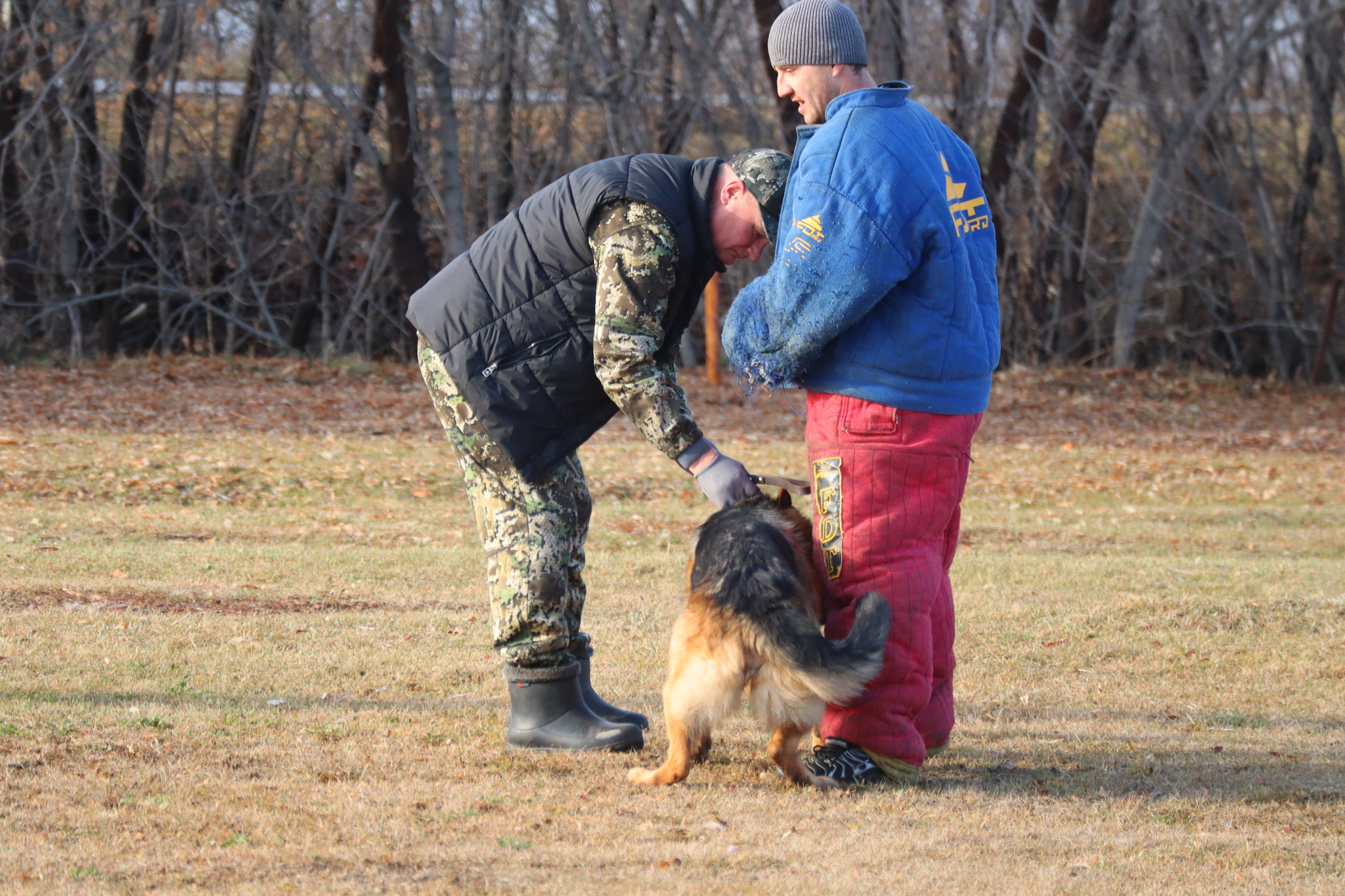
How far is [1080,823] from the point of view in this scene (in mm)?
3582

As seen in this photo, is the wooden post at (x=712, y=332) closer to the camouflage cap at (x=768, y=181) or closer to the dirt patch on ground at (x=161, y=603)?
the dirt patch on ground at (x=161, y=603)

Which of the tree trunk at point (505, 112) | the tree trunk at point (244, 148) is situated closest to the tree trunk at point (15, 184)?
the tree trunk at point (244, 148)

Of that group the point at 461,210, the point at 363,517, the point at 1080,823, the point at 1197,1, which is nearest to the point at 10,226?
the point at 461,210

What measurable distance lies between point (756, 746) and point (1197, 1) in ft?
56.9

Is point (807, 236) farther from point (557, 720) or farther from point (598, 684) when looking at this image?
point (598, 684)

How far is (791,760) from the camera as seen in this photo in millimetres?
3771

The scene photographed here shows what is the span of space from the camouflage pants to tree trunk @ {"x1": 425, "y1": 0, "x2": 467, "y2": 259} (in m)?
13.6

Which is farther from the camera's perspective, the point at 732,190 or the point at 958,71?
the point at 958,71

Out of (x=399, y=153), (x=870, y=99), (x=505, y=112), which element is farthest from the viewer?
(x=505, y=112)

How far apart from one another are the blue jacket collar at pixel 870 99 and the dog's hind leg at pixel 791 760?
1781mm

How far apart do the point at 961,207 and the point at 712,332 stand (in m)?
13.2

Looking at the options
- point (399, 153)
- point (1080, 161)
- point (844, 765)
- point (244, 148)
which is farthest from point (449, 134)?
point (844, 765)

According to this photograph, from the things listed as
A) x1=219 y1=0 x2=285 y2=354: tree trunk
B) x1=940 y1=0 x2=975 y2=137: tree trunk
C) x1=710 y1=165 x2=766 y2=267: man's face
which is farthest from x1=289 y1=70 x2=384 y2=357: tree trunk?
x1=710 y1=165 x2=766 y2=267: man's face

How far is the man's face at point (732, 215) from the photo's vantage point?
3.87 meters
